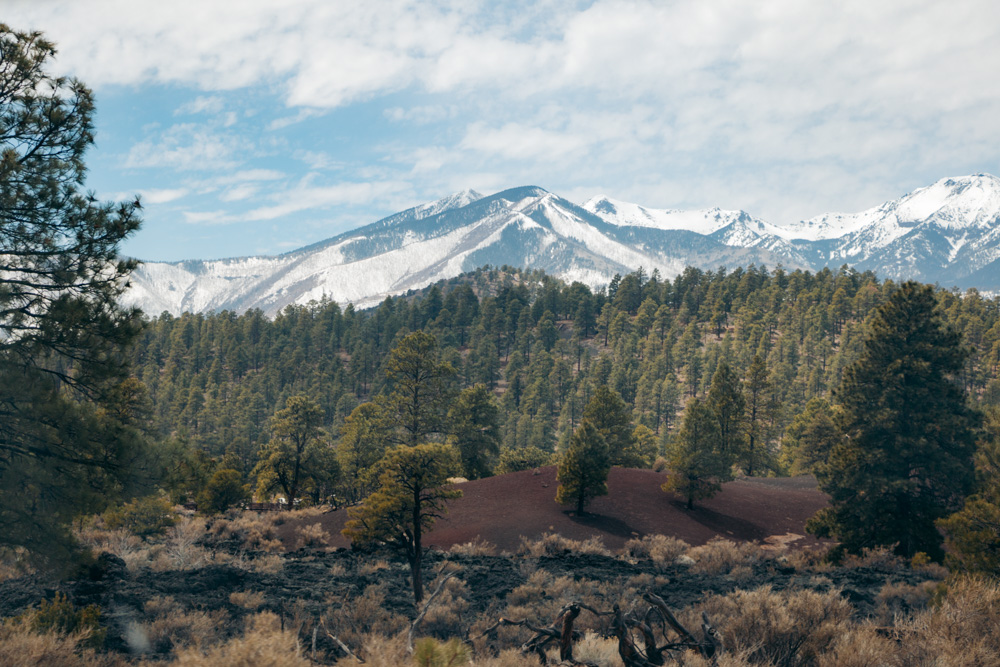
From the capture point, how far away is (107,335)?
1005cm

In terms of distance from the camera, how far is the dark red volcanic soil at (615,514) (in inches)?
1078

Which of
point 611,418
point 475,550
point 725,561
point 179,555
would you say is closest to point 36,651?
point 179,555

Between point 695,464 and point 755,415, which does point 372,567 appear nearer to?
point 695,464

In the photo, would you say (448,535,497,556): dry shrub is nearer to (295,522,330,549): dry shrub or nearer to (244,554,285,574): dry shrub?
A: (295,522,330,549): dry shrub

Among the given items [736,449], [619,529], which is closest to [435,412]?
[619,529]

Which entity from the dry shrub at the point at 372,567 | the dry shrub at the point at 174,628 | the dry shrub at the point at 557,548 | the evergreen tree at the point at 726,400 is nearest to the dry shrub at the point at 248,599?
the dry shrub at the point at 174,628

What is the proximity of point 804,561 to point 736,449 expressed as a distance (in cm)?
2665

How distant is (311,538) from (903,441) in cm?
2276

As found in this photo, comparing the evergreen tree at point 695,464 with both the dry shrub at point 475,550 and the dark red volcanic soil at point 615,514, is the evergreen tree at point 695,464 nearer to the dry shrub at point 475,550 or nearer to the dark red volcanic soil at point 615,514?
the dark red volcanic soil at point 615,514

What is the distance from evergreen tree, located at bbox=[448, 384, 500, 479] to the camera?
42344mm

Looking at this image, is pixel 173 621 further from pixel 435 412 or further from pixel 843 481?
pixel 435 412

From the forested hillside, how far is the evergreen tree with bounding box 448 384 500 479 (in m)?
24.5

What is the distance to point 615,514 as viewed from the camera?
30266mm

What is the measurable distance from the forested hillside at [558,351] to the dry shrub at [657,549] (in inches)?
1402
